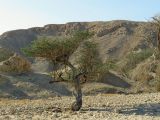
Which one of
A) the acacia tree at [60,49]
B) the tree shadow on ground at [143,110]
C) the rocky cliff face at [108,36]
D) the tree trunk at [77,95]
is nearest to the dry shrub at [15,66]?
the acacia tree at [60,49]

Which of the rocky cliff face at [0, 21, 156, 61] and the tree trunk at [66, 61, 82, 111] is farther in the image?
the rocky cliff face at [0, 21, 156, 61]

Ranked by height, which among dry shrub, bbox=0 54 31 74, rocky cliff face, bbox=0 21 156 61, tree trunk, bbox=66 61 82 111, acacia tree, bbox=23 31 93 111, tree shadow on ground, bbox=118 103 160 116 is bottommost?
rocky cliff face, bbox=0 21 156 61

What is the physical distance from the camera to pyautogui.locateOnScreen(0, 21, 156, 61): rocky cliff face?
9119 cm

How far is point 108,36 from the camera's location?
98.9m

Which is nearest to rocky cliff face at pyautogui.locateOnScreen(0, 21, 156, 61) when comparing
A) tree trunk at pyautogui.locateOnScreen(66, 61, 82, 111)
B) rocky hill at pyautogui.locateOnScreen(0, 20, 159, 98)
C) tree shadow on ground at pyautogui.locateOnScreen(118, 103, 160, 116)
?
rocky hill at pyautogui.locateOnScreen(0, 20, 159, 98)

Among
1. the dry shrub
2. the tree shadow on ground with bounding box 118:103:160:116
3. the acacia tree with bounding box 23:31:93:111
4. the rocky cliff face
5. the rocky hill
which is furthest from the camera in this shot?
the rocky cliff face

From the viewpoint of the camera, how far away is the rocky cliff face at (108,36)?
91.2 meters

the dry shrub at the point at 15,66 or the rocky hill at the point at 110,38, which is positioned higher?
the dry shrub at the point at 15,66

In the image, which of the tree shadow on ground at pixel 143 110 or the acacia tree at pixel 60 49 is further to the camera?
the acacia tree at pixel 60 49

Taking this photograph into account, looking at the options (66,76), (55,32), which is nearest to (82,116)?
(66,76)

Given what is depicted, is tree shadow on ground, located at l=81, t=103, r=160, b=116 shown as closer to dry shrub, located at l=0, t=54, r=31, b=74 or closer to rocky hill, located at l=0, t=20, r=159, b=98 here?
dry shrub, located at l=0, t=54, r=31, b=74

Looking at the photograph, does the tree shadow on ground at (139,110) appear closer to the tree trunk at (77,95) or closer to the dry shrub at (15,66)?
the tree trunk at (77,95)

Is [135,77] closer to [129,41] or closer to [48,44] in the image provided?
[48,44]

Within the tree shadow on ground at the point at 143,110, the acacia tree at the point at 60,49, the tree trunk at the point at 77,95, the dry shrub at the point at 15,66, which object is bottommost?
the dry shrub at the point at 15,66
